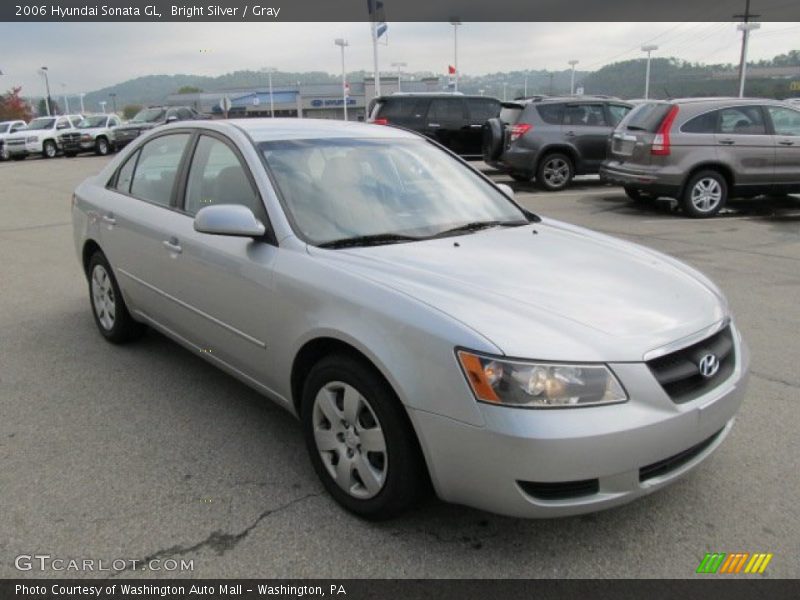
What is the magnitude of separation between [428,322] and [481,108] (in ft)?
49.3

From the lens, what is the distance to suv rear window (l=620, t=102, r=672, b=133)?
10.1 meters

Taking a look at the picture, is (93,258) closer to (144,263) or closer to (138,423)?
(144,263)

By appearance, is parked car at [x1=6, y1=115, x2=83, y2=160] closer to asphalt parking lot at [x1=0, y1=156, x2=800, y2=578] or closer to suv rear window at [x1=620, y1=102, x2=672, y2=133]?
suv rear window at [x1=620, y1=102, x2=672, y2=133]

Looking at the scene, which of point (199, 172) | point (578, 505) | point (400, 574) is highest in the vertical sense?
point (199, 172)

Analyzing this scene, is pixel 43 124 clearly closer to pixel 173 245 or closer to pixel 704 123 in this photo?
pixel 704 123

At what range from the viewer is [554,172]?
44.3ft

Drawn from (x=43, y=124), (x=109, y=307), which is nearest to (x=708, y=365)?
(x=109, y=307)

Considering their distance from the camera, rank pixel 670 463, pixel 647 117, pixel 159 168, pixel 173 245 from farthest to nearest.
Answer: pixel 647 117 < pixel 159 168 < pixel 173 245 < pixel 670 463

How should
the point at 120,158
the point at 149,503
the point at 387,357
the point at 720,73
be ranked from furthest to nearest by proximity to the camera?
the point at 720,73, the point at 120,158, the point at 149,503, the point at 387,357

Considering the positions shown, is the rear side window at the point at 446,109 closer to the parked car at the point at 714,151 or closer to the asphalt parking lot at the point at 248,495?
the parked car at the point at 714,151

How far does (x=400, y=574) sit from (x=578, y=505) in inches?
27.9

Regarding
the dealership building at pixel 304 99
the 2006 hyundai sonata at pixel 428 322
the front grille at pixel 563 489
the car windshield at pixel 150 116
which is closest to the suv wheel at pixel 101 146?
the car windshield at pixel 150 116

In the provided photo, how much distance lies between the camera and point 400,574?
251cm
